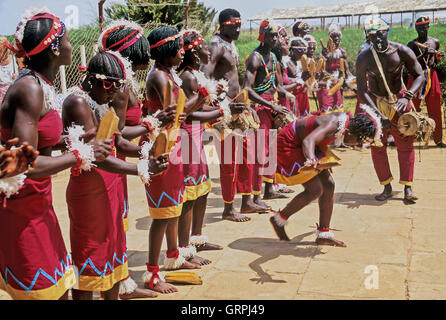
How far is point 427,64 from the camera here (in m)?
8.84

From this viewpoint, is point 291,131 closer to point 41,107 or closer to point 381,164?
point 381,164

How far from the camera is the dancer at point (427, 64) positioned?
8609 millimetres

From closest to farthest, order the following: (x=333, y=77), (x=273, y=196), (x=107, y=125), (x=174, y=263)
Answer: (x=107, y=125) < (x=174, y=263) < (x=273, y=196) < (x=333, y=77)

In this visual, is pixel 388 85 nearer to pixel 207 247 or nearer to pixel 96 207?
pixel 207 247

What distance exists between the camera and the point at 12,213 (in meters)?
2.43

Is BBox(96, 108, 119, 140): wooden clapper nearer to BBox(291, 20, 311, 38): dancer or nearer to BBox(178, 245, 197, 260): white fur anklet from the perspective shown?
BBox(178, 245, 197, 260): white fur anklet

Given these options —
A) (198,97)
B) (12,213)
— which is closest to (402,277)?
(198,97)

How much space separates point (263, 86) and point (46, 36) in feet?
14.0

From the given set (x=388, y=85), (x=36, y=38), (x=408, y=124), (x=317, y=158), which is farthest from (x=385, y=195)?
(x=36, y=38)

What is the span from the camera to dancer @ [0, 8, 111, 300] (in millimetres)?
2350

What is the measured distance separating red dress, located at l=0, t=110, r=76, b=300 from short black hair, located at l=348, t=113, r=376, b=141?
3150 millimetres

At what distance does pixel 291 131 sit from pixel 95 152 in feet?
8.75

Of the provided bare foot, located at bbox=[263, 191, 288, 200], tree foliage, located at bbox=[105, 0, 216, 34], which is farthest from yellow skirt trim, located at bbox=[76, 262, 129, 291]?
tree foliage, located at bbox=[105, 0, 216, 34]

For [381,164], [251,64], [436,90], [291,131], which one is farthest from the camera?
[436,90]
